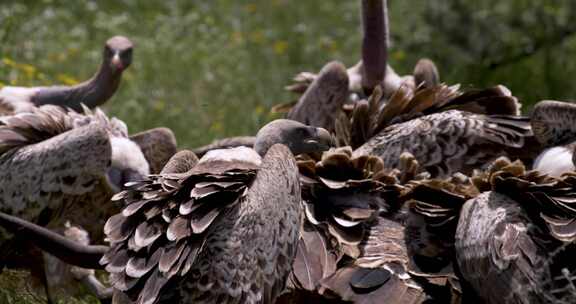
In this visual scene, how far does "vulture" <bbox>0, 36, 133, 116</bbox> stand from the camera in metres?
7.00

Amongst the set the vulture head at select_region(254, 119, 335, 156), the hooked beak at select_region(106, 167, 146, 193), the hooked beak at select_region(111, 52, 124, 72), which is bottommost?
the hooked beak at select_region(106, 167, 146, 193)

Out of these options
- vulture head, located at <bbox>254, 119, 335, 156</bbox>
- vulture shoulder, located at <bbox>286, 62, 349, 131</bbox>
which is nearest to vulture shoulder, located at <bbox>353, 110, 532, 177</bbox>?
vulture head, located at <bbox>254, 119, 335, 156</bbox>

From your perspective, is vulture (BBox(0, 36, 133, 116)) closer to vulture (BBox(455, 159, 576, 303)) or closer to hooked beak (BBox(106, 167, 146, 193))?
hooked beak (BBox(106, 167, 146, 193))

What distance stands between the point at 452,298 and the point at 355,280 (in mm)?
407

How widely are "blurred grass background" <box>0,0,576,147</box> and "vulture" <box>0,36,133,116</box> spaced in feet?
4.11

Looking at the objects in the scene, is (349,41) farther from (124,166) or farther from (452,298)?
(452,298)

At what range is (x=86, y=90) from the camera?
7.29 meters

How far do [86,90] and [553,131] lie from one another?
291 centimetres

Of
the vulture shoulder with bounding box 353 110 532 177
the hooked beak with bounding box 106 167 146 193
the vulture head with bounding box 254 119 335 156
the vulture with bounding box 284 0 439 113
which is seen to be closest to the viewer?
the vulture head with bounding box 254 119 335 156

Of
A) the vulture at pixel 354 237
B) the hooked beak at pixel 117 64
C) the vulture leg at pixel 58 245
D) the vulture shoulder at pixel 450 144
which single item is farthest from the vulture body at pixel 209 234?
the hooked beak at pixel 117 64

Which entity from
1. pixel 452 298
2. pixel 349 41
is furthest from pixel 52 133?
pixel 349 41

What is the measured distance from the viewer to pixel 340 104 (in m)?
7.00

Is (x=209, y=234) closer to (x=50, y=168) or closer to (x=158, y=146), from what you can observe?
(x=50, y=168)

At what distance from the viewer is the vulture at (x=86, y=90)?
23.0ft
